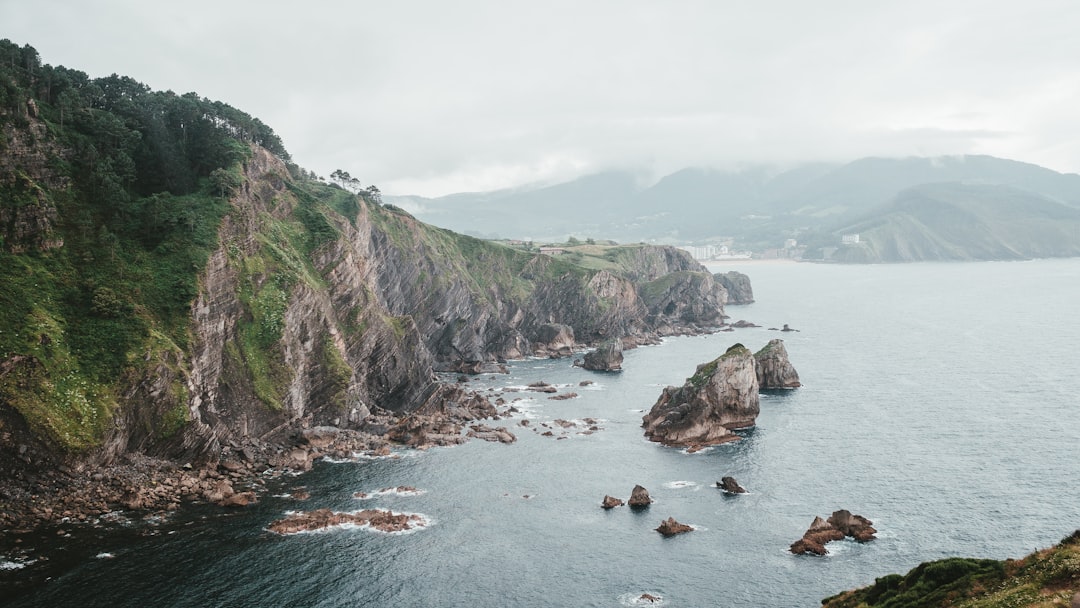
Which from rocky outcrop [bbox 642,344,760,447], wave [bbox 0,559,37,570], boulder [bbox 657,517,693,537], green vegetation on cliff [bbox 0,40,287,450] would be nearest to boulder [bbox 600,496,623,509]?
boulder [bbox 657,517,693,537]

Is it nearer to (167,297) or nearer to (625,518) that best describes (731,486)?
(625,518)

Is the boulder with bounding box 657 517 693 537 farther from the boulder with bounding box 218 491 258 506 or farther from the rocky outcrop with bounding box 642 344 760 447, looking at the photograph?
the boulder with bounding box 218 491 258 506

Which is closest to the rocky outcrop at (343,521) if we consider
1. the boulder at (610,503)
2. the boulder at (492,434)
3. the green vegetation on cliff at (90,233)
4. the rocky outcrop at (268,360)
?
the rocky outcrop at (268,360)

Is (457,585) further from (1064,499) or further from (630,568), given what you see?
(1064,499)

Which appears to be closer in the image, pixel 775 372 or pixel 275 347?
pixel 275 347

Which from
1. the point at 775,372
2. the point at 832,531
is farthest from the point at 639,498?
the point at 775,372

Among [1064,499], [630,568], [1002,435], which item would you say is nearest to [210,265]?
[630,568]
